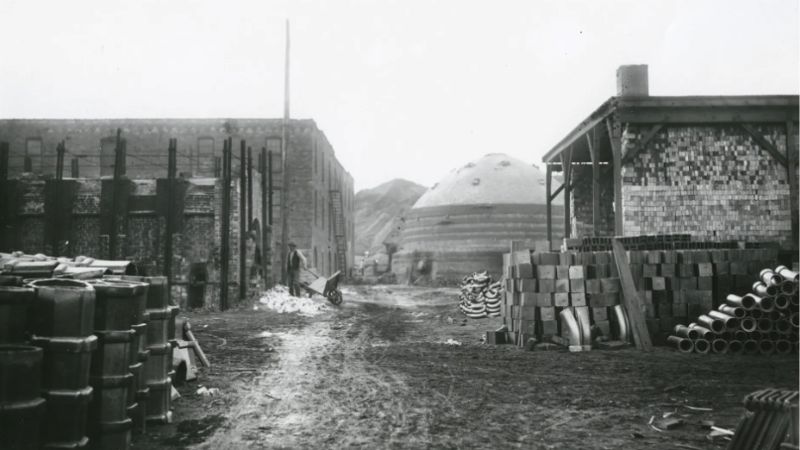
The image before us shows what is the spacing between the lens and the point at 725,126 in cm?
1322

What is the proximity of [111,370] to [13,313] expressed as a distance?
0.93 m

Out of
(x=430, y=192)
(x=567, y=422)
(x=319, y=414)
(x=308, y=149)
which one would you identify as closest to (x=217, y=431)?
(x=319, y=414)

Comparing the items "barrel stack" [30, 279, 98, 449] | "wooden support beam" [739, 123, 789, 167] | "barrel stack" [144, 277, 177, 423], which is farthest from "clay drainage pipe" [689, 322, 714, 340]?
"barrel stack" [30, 279, 98, 449]

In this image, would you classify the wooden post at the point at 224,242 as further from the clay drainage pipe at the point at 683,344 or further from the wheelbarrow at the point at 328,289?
the clay drainage pipe at the point at 683,344

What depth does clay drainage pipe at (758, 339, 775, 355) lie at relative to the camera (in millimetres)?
9141

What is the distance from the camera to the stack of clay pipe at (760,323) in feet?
30.0

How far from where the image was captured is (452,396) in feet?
21.9

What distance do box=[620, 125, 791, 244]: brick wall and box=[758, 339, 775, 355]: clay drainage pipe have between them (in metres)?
4.14

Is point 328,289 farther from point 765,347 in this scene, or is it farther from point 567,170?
point 765,347

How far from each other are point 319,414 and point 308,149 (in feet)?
99.2

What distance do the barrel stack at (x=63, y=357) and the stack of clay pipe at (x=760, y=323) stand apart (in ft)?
27.8

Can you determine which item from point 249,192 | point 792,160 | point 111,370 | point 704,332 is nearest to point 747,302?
point 704,332

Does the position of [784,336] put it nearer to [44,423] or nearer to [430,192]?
[44,423]

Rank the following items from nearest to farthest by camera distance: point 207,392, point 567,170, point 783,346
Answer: point 207,392 → point 783,346 → point 567,170
